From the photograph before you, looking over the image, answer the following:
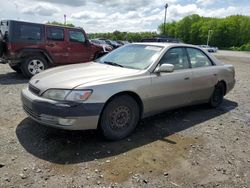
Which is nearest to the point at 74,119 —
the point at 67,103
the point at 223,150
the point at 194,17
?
the point at 67,103

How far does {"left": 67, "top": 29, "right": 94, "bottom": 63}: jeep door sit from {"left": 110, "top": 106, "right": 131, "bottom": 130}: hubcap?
6.49 metres

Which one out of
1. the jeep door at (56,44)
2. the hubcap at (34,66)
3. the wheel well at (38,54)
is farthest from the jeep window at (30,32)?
the hubcap at (34,66)

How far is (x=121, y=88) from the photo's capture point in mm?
4125

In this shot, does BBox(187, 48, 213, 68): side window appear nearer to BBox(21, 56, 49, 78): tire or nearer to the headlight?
the headlight

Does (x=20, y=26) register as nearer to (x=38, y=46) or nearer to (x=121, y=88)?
(x=38, y=46)

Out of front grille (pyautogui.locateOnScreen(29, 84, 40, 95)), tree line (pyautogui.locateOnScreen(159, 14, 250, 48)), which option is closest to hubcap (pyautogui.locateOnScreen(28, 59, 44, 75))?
front grille (pyautogui.locateOnScreen(29, 84, 40, 95))

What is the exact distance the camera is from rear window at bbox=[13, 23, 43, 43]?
8.82m

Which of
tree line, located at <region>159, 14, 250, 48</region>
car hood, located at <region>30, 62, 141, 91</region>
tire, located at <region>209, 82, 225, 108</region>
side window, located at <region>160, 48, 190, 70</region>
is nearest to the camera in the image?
car hood, located at <region>30, 62, 141, 91</region>

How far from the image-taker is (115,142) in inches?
166

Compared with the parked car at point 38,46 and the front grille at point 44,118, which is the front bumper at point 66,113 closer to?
the front grille at point 44,118

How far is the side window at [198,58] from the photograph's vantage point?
18.5 feet

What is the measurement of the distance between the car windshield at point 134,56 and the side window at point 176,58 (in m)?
0.17

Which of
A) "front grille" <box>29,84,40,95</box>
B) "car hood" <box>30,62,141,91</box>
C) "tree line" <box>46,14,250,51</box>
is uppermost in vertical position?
"tree line" <box>46,14,250,51</box>

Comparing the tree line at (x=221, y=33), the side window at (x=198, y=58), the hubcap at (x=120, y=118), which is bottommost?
the hubcap at (x=120, y=118)
